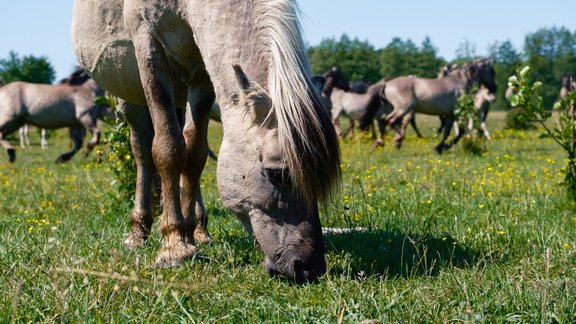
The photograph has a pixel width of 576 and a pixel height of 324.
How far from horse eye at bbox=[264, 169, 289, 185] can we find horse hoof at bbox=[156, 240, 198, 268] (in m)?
0.72

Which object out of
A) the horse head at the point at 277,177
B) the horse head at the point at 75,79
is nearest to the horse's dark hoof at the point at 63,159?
the horse head at the point at 75,79

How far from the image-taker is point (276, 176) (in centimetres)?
317

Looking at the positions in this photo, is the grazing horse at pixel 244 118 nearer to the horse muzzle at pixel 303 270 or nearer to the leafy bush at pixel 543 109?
the horse muzzle at pixel 303 270

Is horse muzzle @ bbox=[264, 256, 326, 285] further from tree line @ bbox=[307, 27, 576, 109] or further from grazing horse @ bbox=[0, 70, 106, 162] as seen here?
tree line @ bbox=[307, 27, 576, 109]

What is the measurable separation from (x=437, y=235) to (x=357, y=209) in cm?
125

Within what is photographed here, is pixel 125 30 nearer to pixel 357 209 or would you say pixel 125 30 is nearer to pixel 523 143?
pixel 357 209

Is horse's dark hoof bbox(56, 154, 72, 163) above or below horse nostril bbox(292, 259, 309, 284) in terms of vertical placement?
below

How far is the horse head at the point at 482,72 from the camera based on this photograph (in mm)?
20016

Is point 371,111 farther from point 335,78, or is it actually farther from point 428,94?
point 428,94

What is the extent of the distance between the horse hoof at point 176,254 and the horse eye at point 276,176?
717 millimetres

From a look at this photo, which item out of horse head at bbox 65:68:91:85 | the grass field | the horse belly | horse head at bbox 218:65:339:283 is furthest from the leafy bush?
horse head at bbox 65:68:91:85

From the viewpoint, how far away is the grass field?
2.39 metres

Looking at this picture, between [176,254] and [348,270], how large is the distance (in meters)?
1.05

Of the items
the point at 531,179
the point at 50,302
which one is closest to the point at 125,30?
the point at 50,302
